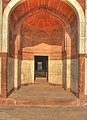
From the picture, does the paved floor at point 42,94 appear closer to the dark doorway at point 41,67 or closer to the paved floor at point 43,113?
the paved floor at point 43,113

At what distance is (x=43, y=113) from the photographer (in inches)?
383

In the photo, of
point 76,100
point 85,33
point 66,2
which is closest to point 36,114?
point 76,100

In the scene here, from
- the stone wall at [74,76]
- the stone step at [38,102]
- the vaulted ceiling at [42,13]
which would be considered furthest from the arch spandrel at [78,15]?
the stone step at [38,102]

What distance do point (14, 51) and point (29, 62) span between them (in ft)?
11.0

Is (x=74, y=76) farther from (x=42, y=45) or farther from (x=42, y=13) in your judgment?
(x=42, y=45)

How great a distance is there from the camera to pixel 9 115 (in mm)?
9312

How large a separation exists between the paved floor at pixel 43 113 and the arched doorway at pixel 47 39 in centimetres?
267

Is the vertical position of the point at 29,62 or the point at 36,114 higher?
the point at 29,62

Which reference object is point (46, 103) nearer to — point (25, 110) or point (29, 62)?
point (25, 110)

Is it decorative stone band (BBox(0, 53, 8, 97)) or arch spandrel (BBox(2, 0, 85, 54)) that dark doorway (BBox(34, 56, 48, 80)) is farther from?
arch spandrel (BBox(2, 0, 85, 54))

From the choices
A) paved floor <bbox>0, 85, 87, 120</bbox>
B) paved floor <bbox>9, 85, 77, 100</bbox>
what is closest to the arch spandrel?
paved floor <bbox>9, 85, 77, 100</bbox>

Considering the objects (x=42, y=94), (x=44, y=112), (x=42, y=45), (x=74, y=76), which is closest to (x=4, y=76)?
(x=42, y=94)

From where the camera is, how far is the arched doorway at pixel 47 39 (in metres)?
13.7

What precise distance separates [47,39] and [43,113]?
33.9ft
